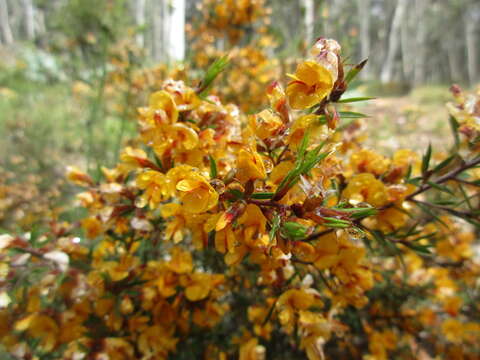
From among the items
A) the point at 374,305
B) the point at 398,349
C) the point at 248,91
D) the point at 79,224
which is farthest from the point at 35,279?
the point at 248,91

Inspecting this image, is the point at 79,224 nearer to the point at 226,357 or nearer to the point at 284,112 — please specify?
the point at 226,357

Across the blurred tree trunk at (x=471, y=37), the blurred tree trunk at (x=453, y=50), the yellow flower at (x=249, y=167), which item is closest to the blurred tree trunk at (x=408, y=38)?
the blurred tree trunk at (x=471, y=37)

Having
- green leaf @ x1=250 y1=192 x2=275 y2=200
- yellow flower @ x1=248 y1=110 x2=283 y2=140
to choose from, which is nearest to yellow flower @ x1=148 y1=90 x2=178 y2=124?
yellow flower @ x1=248 y1=110 x2=283 y2=140

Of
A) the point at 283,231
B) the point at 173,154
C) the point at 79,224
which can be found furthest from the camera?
the point at 79,224

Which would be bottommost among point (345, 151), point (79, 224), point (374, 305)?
point (374, 305)

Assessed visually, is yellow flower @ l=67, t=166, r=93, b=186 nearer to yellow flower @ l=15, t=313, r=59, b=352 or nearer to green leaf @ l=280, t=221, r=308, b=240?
yellow flower @ l=15, t=313, r=59, b=352

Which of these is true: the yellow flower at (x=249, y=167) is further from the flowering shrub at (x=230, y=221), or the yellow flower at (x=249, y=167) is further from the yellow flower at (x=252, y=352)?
the yellow flower at (x=252, y=352)
